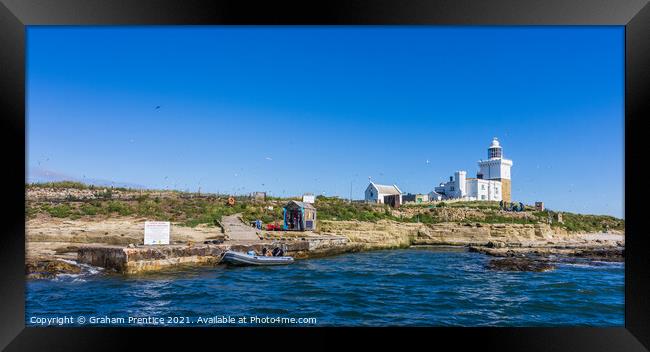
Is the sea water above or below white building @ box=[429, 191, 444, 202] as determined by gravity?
below

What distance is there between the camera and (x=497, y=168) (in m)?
24.3

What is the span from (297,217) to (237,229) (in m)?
2.59

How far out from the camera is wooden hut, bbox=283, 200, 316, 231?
17438 millimetres

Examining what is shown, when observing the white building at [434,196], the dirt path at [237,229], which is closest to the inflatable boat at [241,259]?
the dirt path at [237,229]

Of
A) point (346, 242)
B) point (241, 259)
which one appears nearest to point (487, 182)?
point (346, 242)

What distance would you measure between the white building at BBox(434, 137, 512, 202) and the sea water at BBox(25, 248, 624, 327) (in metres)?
12.4

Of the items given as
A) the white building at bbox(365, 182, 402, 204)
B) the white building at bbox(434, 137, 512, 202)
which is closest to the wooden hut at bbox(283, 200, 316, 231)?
the white building at bbox(365, 182, 402, 204)

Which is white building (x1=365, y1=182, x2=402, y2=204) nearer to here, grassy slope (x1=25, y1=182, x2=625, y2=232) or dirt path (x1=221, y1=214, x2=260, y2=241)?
grassy slope (x1=25, y1=182, x2=625, y2=232)
